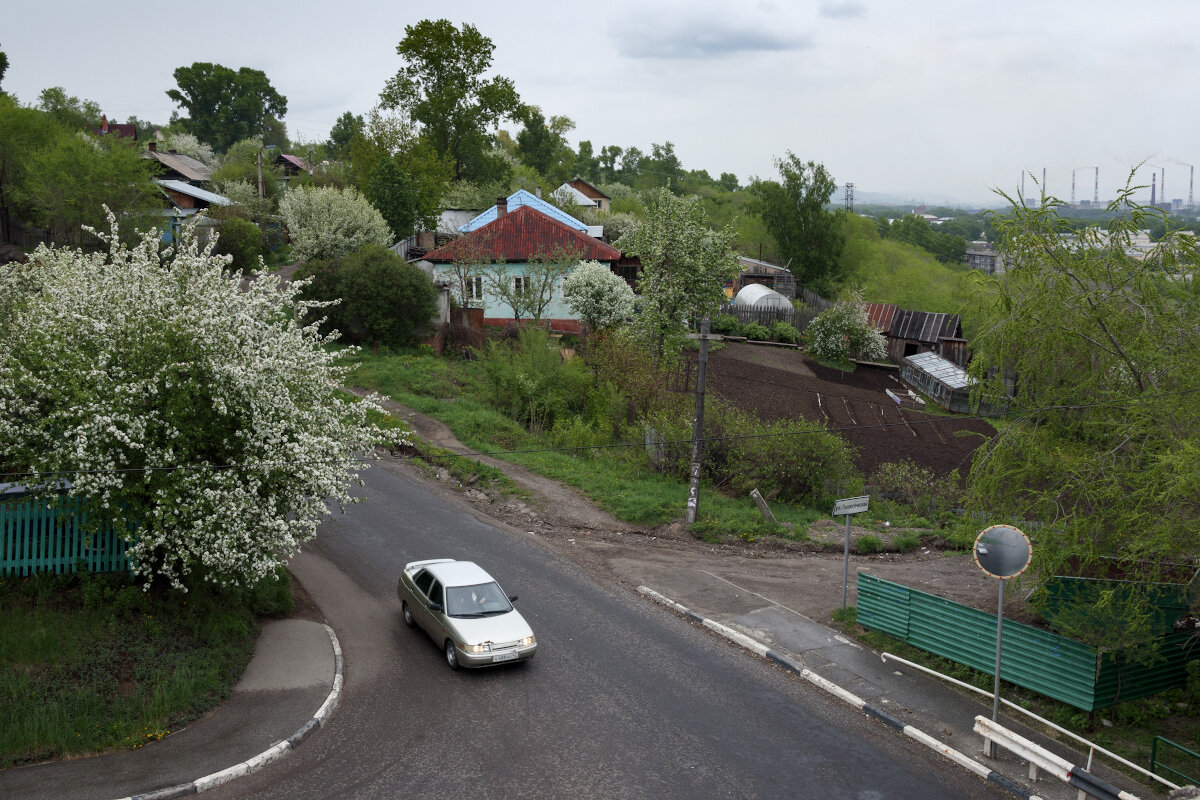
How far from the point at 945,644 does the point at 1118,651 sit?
2.53 m

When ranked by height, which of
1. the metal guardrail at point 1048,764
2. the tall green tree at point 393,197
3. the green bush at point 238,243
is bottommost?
the metal guardrail at point 1048,764

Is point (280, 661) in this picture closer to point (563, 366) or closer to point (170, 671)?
point (170, 671)

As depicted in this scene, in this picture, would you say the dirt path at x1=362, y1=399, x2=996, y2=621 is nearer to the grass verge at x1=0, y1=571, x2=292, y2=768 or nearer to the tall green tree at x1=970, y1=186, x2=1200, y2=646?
the tall green tree at x1=970, y1=186, x2=1200, y2=646

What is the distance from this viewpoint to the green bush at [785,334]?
175ft

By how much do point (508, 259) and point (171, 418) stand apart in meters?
32.5

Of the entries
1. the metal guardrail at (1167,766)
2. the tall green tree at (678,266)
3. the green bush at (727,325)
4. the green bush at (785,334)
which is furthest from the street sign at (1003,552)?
the green bush at (785,334)

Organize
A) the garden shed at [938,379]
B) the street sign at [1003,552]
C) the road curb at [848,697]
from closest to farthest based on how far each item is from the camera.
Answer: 1. the road curb at [848,697]
2. the street sign at [1003,552]
3. the garden shed at [938,379]

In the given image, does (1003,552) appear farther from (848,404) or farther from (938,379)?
(938,379)

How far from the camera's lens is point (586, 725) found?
476 inches

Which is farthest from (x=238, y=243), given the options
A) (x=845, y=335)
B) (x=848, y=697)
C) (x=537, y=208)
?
(x=848, y=697)

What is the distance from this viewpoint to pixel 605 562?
19734 millimetres

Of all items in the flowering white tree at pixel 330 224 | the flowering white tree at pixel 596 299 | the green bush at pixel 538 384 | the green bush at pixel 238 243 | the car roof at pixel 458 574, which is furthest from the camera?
the flowering white tree at pixel 330 224

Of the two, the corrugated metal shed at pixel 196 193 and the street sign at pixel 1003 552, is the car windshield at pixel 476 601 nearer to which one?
the street sign at pixel 1003 552

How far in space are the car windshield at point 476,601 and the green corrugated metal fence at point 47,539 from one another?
17.8 feet
